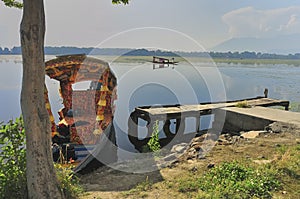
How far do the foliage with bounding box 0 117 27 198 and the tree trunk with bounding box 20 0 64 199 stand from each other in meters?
0.26

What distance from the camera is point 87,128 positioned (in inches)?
351

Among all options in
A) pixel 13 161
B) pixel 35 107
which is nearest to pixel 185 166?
pixel 13 161

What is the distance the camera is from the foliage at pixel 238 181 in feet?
14.8

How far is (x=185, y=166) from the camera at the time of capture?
617 centimetres

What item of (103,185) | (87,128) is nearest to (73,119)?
(87,128)

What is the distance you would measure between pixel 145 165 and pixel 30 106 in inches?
154

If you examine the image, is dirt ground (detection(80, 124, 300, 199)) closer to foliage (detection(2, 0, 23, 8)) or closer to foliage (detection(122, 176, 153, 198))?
foliage (detection(122, 176, 153, 198))

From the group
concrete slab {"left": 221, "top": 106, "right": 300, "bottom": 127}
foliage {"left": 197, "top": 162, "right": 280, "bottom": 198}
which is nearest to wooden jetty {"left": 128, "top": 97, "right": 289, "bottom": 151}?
concrete slab {"left": 221, "top": 106, "right": 300, "bottom": 127}

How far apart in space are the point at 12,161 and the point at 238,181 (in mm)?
3823

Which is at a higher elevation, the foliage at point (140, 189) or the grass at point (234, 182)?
the grass at point (234, 182)

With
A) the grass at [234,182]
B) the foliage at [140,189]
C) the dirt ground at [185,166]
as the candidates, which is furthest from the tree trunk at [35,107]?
the grass at [234,182]

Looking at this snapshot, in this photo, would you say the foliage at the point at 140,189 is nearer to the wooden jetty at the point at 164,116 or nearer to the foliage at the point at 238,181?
the foliage at the point at 238,181

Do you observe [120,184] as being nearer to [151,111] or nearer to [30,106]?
[30,106]

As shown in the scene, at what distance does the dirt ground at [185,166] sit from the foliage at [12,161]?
1.10 meters
